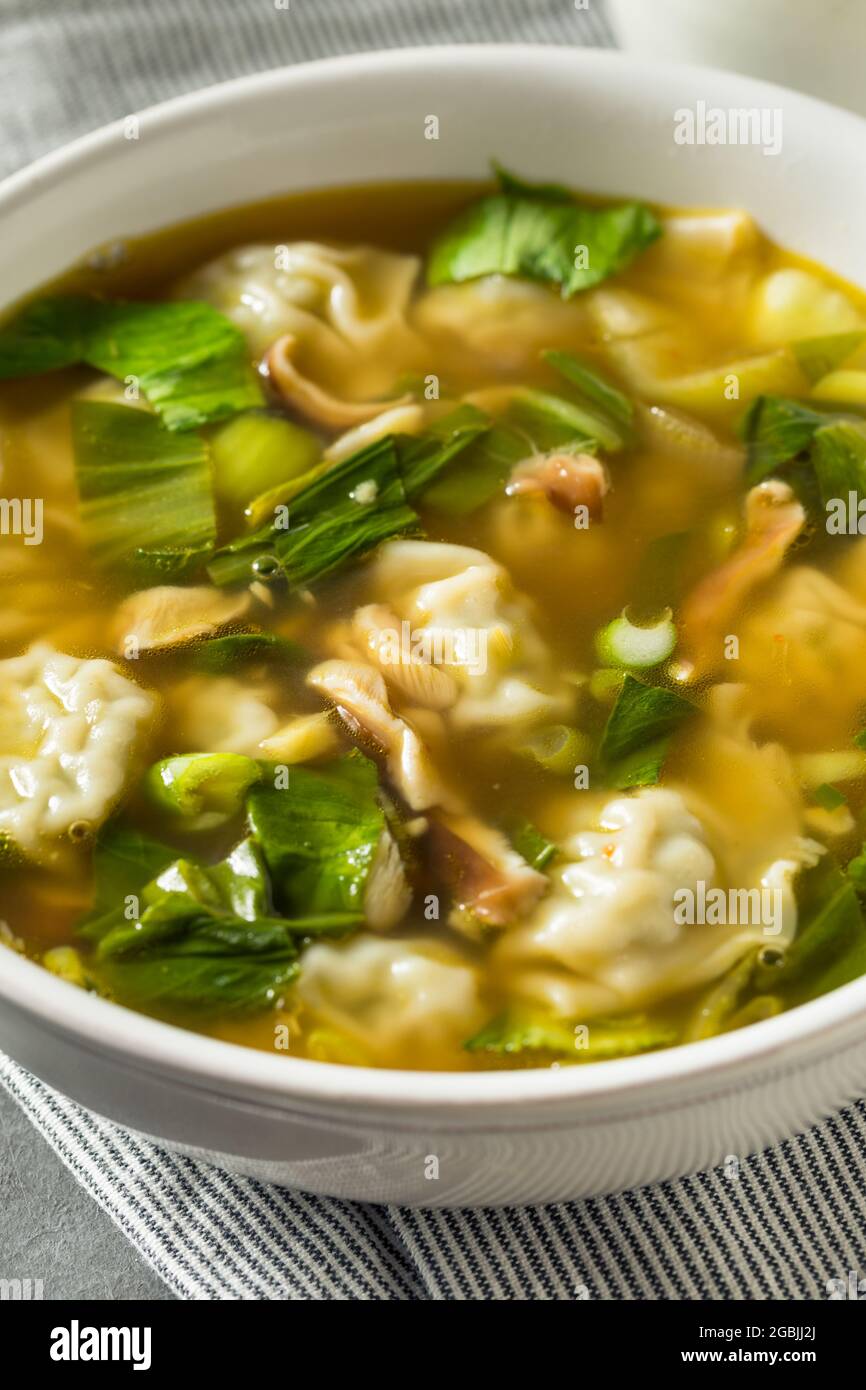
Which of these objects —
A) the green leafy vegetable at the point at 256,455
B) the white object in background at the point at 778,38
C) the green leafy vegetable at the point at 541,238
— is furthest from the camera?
the white object in background at the point at 778,38

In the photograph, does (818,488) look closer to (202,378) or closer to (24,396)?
(202,378)

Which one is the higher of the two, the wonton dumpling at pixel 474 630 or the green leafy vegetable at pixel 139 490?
the green leafy vegetable at pixel 139 490

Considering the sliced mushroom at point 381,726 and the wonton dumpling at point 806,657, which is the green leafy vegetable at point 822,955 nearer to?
the wonton dumpling at point 806,657

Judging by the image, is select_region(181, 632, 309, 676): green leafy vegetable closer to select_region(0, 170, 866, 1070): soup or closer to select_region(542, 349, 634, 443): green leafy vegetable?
select_region(0, 170, 866, 1070): soup

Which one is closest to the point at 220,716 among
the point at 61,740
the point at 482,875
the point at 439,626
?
the point at 61,740

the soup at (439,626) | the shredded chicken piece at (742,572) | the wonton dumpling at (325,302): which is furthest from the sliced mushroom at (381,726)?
the wonton dumpling at (325,302)

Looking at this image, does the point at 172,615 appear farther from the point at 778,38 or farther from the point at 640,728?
the point at 778,38

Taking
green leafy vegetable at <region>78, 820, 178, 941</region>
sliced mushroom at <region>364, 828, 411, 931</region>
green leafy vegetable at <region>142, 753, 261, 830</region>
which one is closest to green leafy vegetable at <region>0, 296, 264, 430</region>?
green leafy vegetable at <region>142, 753, 261, 830</region>
